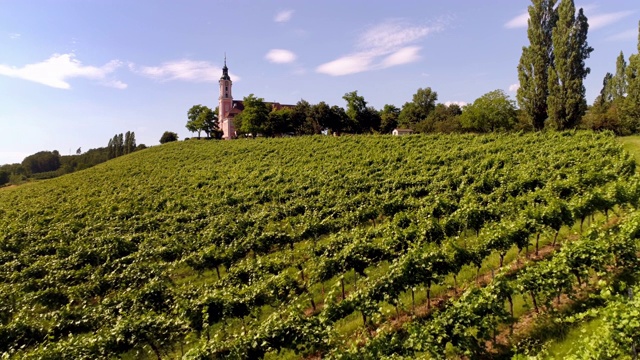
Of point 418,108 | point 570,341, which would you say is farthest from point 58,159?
point 570,341

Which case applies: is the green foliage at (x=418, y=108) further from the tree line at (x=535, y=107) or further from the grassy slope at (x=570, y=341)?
the grassy slope at (x=570, y=341)

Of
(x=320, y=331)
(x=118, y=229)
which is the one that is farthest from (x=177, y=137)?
(x=320, y=331)

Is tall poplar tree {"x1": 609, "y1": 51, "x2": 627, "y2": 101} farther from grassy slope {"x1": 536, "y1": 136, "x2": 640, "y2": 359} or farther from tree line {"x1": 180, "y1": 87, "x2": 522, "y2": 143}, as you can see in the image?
grassy slope {"x1": 536, "y1": 136, "x2": 640, "y2": 359}

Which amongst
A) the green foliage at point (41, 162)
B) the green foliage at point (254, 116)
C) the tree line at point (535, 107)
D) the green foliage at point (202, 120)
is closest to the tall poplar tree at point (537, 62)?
the tree line at point (535, 107)

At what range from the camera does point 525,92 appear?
41.6 meters

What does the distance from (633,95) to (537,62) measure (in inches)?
482

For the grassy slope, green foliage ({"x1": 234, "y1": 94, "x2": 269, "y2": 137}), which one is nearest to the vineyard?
the grassy slope

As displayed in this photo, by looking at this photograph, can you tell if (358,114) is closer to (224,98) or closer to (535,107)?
(535,107)

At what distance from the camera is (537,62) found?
40281 millimetres

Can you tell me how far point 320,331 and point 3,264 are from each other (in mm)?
21867

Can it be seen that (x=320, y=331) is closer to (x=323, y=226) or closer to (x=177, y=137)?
(x=323, y=226)

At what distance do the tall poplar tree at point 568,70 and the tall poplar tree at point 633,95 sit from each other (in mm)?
5724

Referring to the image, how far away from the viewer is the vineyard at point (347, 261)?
7.97 metres

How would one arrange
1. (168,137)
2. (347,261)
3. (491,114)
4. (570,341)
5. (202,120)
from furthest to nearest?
(168,137)
(202,120)
(491,114)
(347,261)
(570,341)
